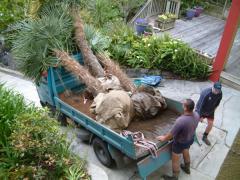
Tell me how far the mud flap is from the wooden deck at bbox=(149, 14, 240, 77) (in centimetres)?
492

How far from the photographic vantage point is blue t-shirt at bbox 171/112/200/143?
16.8 feet

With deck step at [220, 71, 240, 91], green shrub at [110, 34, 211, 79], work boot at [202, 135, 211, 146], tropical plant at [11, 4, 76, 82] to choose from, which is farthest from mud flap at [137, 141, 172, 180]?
deck step at [220, 71, 240, 91]

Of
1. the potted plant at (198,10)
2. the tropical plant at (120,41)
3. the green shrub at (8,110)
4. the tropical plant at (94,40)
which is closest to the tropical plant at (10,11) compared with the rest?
the tropical plant at (120,41)

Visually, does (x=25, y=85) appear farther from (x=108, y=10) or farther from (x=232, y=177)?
(x=232, y=177)

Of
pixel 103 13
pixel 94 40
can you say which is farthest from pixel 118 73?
pixel 103 13

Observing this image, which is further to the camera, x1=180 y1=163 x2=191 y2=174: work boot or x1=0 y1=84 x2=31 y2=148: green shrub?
x1=180 y1=163 x2=191 y2=174: work boot

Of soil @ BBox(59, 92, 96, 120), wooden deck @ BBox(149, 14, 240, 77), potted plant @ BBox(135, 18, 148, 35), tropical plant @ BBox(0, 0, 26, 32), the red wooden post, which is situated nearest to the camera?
soil @ BBox(59, 92, 96, 120)

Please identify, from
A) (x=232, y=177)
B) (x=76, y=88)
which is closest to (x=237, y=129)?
(x=232, y=177)

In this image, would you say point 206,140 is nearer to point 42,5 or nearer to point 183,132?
point 183,132

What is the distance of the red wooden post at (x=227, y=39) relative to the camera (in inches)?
342

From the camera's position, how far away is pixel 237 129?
7363mm

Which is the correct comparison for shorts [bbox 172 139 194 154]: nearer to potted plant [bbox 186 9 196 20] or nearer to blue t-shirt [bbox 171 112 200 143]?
blue t-shirt [bbox 171 112 200 143]

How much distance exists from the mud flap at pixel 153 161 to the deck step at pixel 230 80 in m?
4.60

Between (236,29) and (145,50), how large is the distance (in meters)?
2.80
